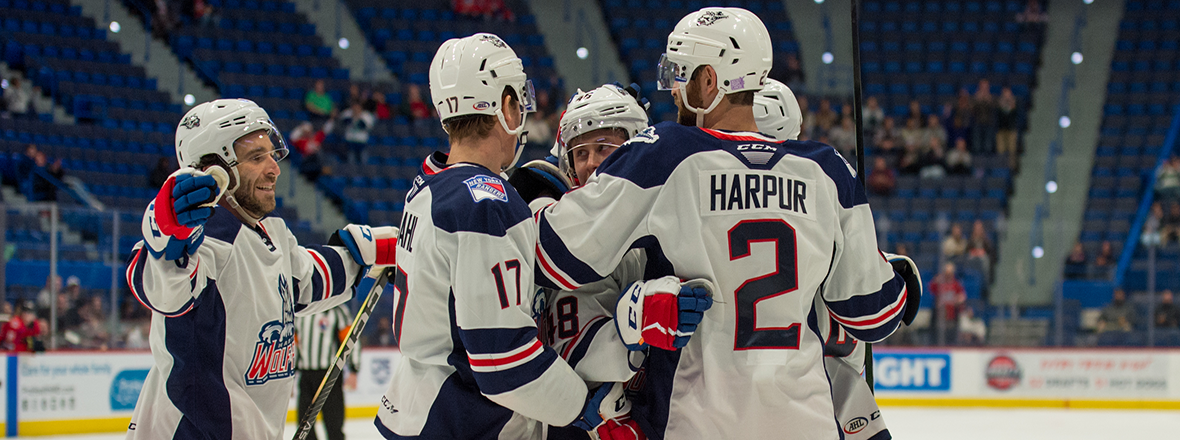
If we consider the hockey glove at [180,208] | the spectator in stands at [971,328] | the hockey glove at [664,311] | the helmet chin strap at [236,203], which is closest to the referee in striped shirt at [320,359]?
the helmet chin strap at [236,203]

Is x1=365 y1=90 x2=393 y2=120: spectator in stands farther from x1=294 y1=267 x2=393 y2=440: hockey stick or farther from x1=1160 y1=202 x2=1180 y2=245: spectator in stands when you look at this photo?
x1=294 y1=267 x2=393 y2=440: hockey stick

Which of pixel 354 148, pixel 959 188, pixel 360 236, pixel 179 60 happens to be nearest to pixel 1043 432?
pixel 959 188

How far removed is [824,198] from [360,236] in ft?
5.40

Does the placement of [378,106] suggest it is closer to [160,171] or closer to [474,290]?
[160,171]

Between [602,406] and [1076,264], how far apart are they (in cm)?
1029

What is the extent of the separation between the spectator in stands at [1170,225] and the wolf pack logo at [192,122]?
1161cm

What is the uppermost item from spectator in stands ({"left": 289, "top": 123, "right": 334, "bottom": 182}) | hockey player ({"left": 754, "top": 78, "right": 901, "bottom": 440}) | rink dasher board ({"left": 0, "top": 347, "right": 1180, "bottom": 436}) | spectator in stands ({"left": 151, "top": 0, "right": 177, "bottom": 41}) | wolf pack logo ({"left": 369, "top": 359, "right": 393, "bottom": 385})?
spectator in stands ({"left": 151, "top": 0, "right": 177, "bottom": 41})

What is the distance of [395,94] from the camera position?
15.6 meters

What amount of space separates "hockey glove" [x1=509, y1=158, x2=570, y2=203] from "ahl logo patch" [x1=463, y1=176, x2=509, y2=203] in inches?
17.6

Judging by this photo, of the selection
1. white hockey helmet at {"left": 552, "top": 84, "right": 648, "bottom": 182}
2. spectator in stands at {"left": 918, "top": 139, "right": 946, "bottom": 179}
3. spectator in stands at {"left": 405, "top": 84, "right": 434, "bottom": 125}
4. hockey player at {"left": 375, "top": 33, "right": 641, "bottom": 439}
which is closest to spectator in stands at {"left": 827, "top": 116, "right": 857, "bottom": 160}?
spectator in stands at {"left": 918, "top": 139, "right": 946, "bottom": 179}

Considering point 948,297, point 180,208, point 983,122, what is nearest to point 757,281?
point 180,208

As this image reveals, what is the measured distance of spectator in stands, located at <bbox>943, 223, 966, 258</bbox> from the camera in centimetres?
1148

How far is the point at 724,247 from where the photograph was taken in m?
2.30

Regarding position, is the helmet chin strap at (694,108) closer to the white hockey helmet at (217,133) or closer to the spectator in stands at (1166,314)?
the white hockey helmet at (217,133)
